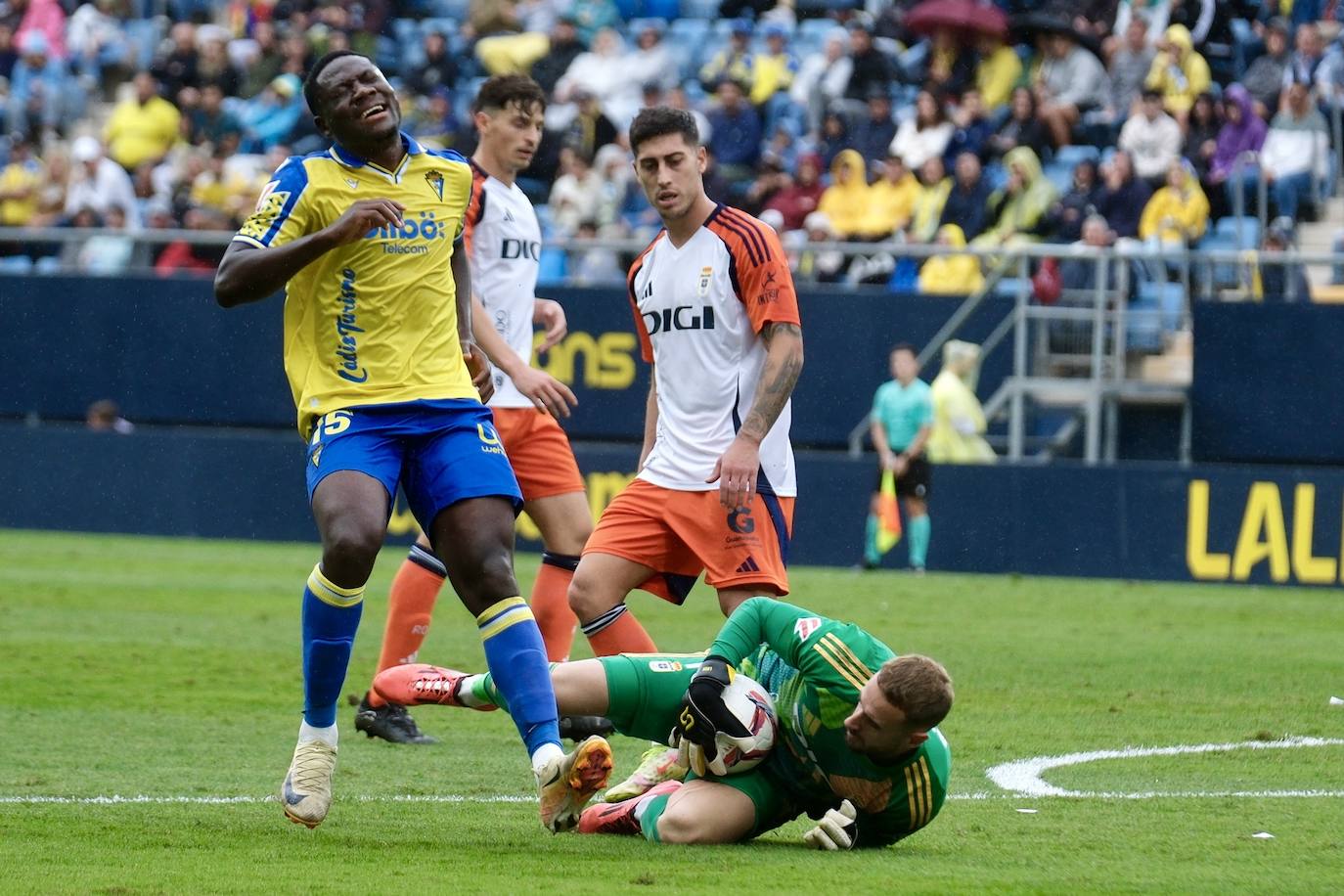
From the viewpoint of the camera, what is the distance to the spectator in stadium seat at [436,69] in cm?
2395

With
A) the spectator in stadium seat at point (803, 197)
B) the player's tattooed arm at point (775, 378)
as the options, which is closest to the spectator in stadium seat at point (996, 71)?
the spectator in stadium seat at point (803, 197)

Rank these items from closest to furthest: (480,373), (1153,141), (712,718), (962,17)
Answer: (712,718) < (480,373) < (1153,141) < (962,17)

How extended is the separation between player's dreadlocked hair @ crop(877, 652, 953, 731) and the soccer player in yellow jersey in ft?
3.40

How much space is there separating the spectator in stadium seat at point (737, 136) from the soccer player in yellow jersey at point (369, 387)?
1506cm

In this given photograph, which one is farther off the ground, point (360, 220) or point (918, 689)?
point (360, 220)

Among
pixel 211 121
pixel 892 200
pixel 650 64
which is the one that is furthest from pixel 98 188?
pixel 892 200

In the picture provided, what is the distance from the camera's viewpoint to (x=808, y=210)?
2044 centimetres

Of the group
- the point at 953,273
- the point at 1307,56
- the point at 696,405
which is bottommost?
the point at 953,273

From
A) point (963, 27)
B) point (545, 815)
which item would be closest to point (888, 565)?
point (963, 27)

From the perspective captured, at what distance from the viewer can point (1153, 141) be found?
19109 mm

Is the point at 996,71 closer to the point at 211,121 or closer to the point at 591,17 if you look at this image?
the point at 591,17

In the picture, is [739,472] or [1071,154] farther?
[1071,154]

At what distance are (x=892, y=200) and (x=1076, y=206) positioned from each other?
5.93 feet

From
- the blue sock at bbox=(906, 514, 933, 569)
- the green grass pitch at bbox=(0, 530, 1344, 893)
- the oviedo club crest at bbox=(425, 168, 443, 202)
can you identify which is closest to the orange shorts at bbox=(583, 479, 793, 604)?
the green grass pitch at bbox=(0, 530, 1344, 893)
